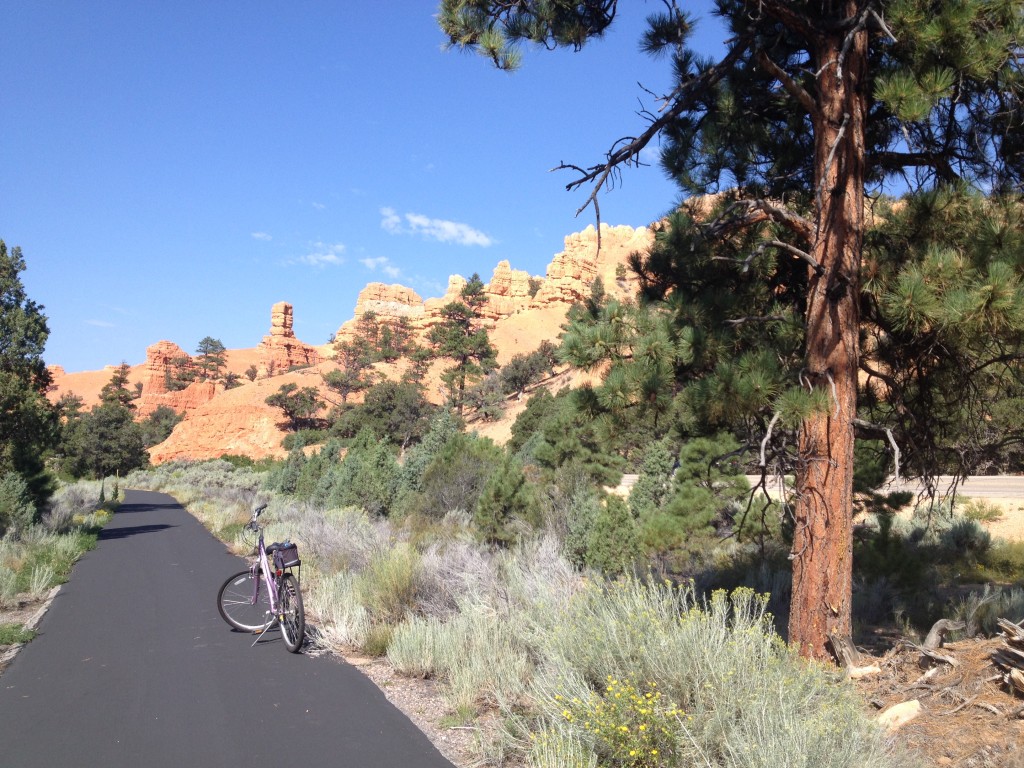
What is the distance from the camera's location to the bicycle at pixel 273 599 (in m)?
7.34

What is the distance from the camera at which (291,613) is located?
24.3 ft

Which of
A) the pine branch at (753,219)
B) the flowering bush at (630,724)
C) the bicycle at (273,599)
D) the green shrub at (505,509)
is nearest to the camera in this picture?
the flowering bush at (630,724)

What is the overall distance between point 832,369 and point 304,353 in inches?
4965

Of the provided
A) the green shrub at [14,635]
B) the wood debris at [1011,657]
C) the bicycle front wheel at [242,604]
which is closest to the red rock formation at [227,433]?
the bicycle front wheel at [242,604]

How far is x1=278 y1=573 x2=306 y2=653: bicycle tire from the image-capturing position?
7242mm

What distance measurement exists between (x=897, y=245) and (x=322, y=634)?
6725mm

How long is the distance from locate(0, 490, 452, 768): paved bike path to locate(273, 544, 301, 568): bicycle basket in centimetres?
84

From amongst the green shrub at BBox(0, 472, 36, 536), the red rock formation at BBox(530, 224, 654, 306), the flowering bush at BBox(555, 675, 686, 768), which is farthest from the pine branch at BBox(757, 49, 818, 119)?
the red rock formation at BBox(530, 224, 654, 306)

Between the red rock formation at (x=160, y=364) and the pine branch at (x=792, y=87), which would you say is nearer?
the pine branch at (x=792, y=87)

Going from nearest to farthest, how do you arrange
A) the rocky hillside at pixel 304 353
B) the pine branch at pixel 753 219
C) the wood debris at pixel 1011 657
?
the wood debris at pixel 1011 657, the pine branch at pixel 753 219, the rocky hillside at pixel 304 353

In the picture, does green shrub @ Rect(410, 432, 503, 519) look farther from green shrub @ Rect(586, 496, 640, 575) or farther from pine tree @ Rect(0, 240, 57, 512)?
pine tree @ Rect(0, 240, 57, 512)

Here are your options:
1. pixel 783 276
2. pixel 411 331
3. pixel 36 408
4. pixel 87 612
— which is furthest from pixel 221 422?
pixel 783 276

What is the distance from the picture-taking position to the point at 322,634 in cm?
777

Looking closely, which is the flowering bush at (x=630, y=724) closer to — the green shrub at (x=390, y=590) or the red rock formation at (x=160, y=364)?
the green shrub at (x=390, y=590)
